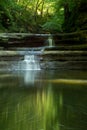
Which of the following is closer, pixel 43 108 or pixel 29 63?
pixel 43 108

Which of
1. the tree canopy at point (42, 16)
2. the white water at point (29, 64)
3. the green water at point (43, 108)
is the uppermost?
the tree canopy at point (42, 16)

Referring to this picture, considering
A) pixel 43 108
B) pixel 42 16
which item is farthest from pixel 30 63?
pixel 42 16

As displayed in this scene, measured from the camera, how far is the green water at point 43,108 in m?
4.35

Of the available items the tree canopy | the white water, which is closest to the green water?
the white water

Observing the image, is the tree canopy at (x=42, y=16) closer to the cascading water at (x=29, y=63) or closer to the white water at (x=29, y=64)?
the cascading water at (x=29, y=63)

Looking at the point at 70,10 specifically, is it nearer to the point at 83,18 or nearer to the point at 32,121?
the point at 83,18

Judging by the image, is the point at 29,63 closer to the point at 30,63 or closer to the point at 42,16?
the point at 30,63

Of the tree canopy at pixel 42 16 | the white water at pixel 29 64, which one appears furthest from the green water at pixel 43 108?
the tree canopy at pixel 42 16

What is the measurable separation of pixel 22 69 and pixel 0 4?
34.9ft

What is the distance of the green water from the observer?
435 cm

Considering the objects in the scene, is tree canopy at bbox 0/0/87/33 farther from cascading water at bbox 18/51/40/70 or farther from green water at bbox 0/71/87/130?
green water at bbox 0/71/87/130

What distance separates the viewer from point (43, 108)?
17.8 ft

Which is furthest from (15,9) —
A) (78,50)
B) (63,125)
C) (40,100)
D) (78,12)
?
(63,125)

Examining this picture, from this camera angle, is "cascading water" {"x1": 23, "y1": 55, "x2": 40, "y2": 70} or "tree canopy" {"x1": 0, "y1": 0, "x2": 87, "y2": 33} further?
"tree canopy" {"x1": 0, "y1": 0, "x2": 87, "y2": 33}
